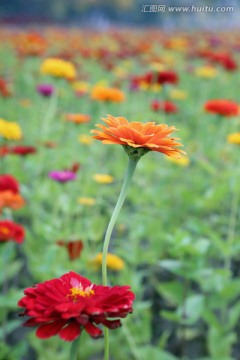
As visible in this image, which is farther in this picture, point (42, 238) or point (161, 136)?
point (42, 238)

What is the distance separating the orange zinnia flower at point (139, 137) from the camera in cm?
53

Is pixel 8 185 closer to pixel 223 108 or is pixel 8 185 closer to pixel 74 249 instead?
pixel 74 249

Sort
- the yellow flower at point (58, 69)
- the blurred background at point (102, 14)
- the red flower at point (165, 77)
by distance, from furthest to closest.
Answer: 1. the blurred background at point (102, 14)
2. the red flower at point (165, 77)
3. the yellow flower at point (58, 69)

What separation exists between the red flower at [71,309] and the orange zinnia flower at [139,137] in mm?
140

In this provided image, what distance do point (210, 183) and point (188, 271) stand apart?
0.73m

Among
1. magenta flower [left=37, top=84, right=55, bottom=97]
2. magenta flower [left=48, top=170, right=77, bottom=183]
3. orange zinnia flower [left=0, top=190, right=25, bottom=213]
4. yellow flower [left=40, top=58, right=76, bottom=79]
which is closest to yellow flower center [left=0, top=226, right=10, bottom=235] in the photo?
orange zinnia flower [left=0, top=190, right=25, bottom=213]

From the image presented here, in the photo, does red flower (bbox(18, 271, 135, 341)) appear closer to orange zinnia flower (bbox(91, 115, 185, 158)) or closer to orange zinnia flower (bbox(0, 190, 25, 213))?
orange zinnia flower (bbox(91, 115, 185, 158))

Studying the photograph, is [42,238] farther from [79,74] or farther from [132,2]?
[132,2]

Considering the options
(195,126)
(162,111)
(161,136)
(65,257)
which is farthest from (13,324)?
(195,126)

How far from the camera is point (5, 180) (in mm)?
1257

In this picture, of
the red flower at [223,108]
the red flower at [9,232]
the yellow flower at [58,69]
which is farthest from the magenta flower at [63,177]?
the yellow flower at [58,69]

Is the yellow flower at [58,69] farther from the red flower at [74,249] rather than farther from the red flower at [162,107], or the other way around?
the red flower at [74,249]

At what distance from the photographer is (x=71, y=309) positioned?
47cm

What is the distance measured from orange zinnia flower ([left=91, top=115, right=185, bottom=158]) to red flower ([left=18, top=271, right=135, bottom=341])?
5.5 inches
